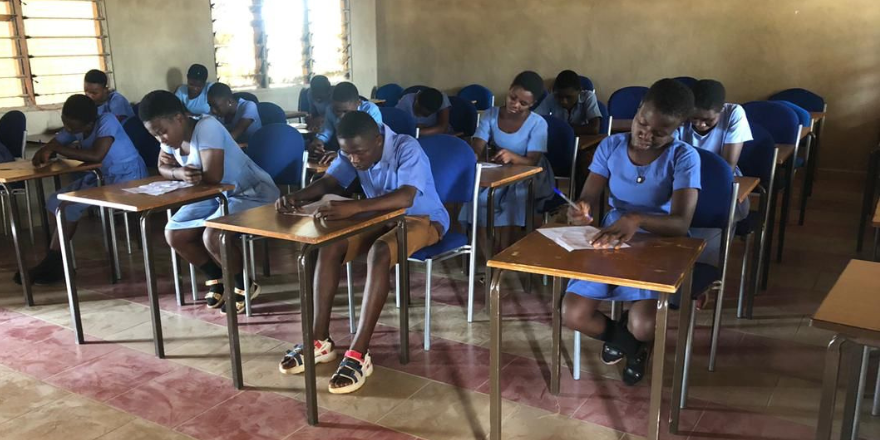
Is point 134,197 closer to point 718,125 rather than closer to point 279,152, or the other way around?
point 279,152

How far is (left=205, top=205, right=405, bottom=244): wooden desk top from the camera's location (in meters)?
2.28

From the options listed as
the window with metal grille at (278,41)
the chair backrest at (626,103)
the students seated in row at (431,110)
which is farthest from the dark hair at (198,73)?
the chair backrest at (626,103)

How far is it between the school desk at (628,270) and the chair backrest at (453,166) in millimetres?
985

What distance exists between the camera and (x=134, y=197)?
114 inches

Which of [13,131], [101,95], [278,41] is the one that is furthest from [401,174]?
[278,41]

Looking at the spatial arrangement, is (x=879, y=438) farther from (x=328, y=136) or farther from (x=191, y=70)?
(x=191, y=70)

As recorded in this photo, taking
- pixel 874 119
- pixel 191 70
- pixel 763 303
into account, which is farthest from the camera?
pixel 874 119

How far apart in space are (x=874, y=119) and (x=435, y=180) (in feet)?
18.0

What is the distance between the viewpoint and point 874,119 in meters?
6.60

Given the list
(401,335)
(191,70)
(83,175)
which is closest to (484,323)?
(401,335)

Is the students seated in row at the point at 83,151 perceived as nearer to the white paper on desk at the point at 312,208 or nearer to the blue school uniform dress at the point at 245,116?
the blue school uniform dress at the point at 245,116

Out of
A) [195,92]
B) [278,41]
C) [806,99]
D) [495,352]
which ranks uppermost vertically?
[278,41]

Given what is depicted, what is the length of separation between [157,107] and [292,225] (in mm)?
1137

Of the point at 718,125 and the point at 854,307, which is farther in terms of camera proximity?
the point at 718,125
